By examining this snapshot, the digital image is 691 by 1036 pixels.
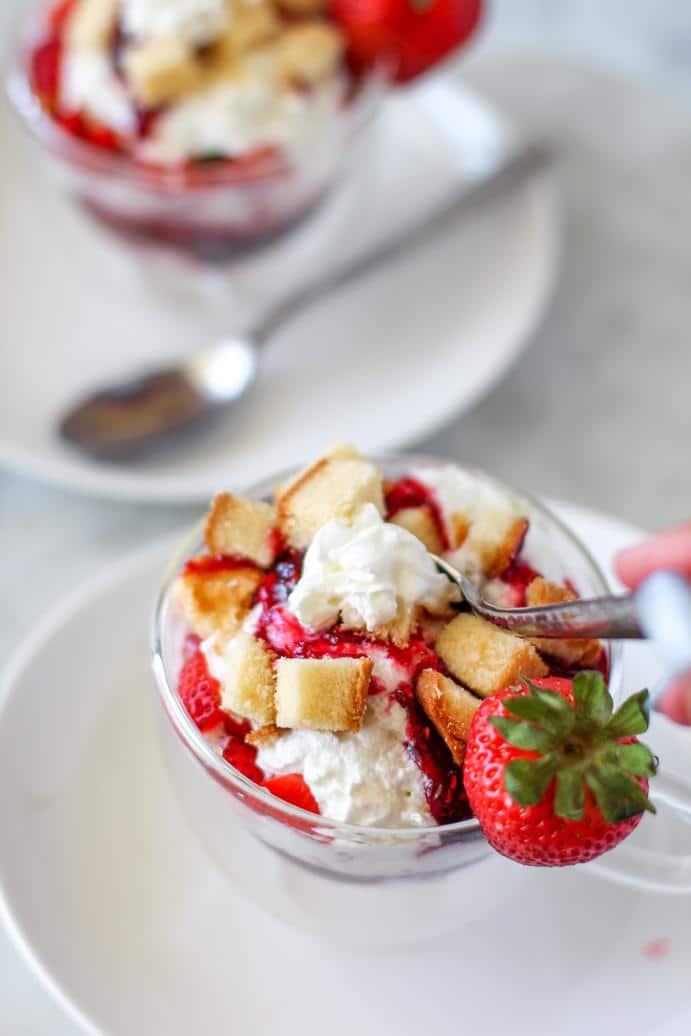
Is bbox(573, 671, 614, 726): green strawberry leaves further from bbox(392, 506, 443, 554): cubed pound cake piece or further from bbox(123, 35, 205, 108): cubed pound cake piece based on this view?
→ bbox(123, 35, 205, 108): cubed pound cake piece

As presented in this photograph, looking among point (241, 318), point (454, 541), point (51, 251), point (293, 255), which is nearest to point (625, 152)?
point (293, 255)

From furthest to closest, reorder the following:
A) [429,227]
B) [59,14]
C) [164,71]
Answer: [429,227] < [59,14] < [164,71]

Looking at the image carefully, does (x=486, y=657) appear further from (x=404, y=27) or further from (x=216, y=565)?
(x=404, y=27)

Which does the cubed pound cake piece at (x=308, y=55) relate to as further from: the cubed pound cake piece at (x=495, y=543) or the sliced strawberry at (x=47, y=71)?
the cubed pound cake piece at (x=495, y=543)

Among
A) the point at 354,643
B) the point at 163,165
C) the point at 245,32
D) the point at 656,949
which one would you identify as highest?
the point at 245,32

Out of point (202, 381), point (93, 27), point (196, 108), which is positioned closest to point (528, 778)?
point (202, 381)

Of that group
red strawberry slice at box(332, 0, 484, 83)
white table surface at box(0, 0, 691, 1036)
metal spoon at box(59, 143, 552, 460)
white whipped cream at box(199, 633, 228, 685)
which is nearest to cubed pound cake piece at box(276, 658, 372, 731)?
white whipped cream at box(199, 633, 228, 685)

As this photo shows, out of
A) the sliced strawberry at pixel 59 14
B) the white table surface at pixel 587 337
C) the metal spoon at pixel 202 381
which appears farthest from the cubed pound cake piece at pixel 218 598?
the sliced strawberry at pixel 59 14
